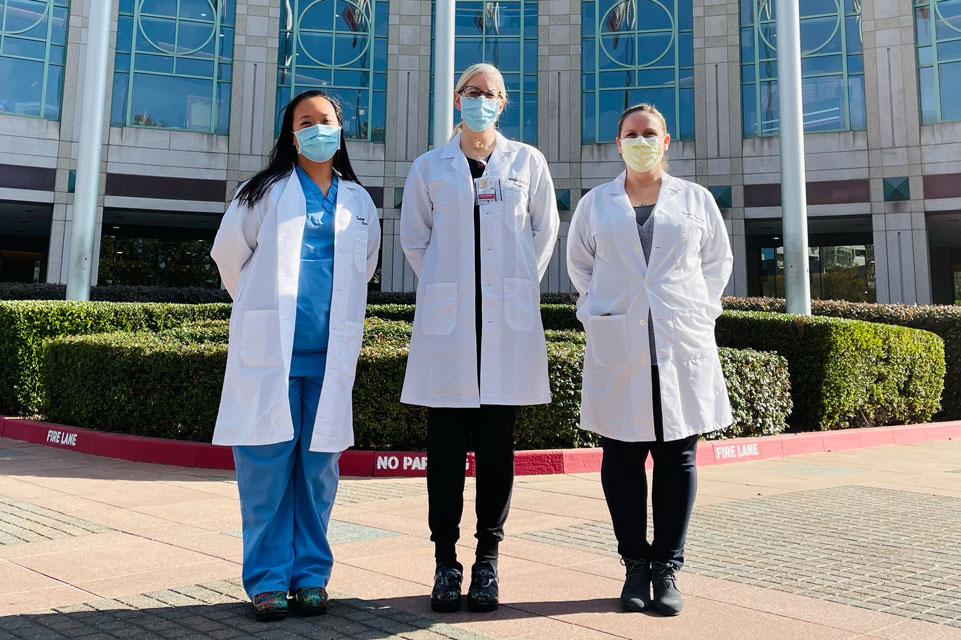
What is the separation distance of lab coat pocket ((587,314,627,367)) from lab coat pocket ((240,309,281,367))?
4.23ft

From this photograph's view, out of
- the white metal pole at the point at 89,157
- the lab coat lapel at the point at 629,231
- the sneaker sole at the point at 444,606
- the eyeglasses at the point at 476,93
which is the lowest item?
the sneaker sole at the point at 444,606

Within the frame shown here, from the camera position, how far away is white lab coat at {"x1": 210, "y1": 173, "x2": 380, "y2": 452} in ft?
9.87

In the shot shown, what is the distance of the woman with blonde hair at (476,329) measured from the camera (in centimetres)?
315

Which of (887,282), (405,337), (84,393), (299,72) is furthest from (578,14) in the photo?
(84,393)

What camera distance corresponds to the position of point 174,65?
23875 mm

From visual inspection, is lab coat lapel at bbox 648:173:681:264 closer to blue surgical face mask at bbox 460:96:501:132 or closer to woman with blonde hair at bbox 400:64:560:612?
woman with blonde hair at bbox 400:64:560:612

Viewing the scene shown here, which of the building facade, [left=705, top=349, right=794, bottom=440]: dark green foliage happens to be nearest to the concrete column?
the building facade

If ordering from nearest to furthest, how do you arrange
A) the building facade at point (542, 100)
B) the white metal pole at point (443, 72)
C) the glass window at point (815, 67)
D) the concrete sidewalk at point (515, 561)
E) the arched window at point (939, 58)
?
the concrete sidewalk at point (515, 561) < the white metal pole at point (443, 72) < the arched window at point (939, 58) < the building facade at point (542, 100) < the glass window at point (815, 67)

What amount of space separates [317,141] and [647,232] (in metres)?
1.45

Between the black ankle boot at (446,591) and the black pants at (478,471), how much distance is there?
0.09 metres

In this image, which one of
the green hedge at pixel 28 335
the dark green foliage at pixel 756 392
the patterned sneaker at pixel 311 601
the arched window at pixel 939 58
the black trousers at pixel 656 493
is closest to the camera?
the patterned sneaker at pixel 311 601

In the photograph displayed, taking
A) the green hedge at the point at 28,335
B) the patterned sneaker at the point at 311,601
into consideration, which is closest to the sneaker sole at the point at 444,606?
the patterned sneaker at the point at 311,601

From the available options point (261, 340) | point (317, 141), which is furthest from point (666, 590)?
point (317, 141)

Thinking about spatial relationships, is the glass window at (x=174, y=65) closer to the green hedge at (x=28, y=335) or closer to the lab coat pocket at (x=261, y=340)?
the green hedge at (x=28, y=335)
